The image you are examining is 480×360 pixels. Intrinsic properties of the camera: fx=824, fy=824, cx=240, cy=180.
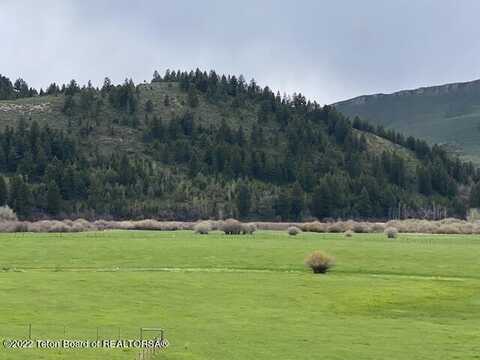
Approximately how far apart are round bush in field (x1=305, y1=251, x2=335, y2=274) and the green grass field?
102 cm

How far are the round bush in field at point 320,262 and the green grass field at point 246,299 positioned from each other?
1017 mm

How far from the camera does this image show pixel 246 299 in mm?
43000

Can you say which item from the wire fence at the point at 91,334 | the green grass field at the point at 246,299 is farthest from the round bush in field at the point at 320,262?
the wire fence at the point at 91,334

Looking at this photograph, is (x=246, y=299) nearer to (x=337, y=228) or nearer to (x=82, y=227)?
(x=82, y=227)

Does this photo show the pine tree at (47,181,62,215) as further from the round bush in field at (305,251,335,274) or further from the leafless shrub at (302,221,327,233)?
the round bush in field at (305,251,335,274)

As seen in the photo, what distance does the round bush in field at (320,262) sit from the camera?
5875cm

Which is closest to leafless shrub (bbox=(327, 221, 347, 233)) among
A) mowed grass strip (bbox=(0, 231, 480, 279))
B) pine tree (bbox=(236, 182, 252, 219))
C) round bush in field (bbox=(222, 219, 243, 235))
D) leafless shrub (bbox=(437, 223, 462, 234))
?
leafless shrub (bbox=(437, 223, 462, 234))

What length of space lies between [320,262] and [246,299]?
653 inches

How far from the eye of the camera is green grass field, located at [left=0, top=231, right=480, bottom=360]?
29875 millimetres

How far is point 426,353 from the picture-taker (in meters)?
29.2

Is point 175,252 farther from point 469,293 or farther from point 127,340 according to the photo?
point 127,340

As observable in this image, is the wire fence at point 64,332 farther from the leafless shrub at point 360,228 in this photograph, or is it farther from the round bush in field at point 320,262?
the leafless shrub at point 360,228

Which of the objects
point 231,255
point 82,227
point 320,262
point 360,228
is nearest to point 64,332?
point 320,262

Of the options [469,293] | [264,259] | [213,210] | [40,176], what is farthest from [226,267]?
[40,176]
